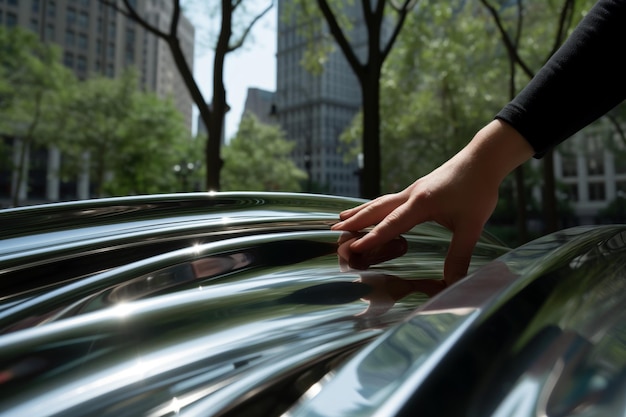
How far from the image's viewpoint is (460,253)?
1.07 metres

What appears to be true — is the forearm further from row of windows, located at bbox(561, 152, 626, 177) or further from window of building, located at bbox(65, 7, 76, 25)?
window of building, located at bbox(65, 7, 76, 25)

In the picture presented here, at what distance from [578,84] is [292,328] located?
2.89ft

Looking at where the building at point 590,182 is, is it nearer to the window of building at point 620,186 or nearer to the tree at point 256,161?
the window of building at point 620,186

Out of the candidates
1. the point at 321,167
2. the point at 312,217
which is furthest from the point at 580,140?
the point at 321,167

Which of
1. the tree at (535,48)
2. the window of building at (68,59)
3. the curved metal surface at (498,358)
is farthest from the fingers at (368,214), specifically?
the window of building at (68,59)

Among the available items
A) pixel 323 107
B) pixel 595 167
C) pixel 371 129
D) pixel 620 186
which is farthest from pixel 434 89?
pixel 323 107

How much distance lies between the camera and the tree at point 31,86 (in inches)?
923

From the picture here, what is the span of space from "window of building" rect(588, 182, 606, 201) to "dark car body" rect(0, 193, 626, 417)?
201 feet

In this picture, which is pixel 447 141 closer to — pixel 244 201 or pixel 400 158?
pixel 400 158

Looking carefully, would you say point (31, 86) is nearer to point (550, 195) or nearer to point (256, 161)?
point (256, 161)

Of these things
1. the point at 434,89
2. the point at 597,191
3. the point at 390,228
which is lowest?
the point at 390,228

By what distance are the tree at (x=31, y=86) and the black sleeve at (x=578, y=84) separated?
2682cm

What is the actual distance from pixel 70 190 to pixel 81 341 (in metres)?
56.0

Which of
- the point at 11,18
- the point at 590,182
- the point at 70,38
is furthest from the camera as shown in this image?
the point at 70,38
